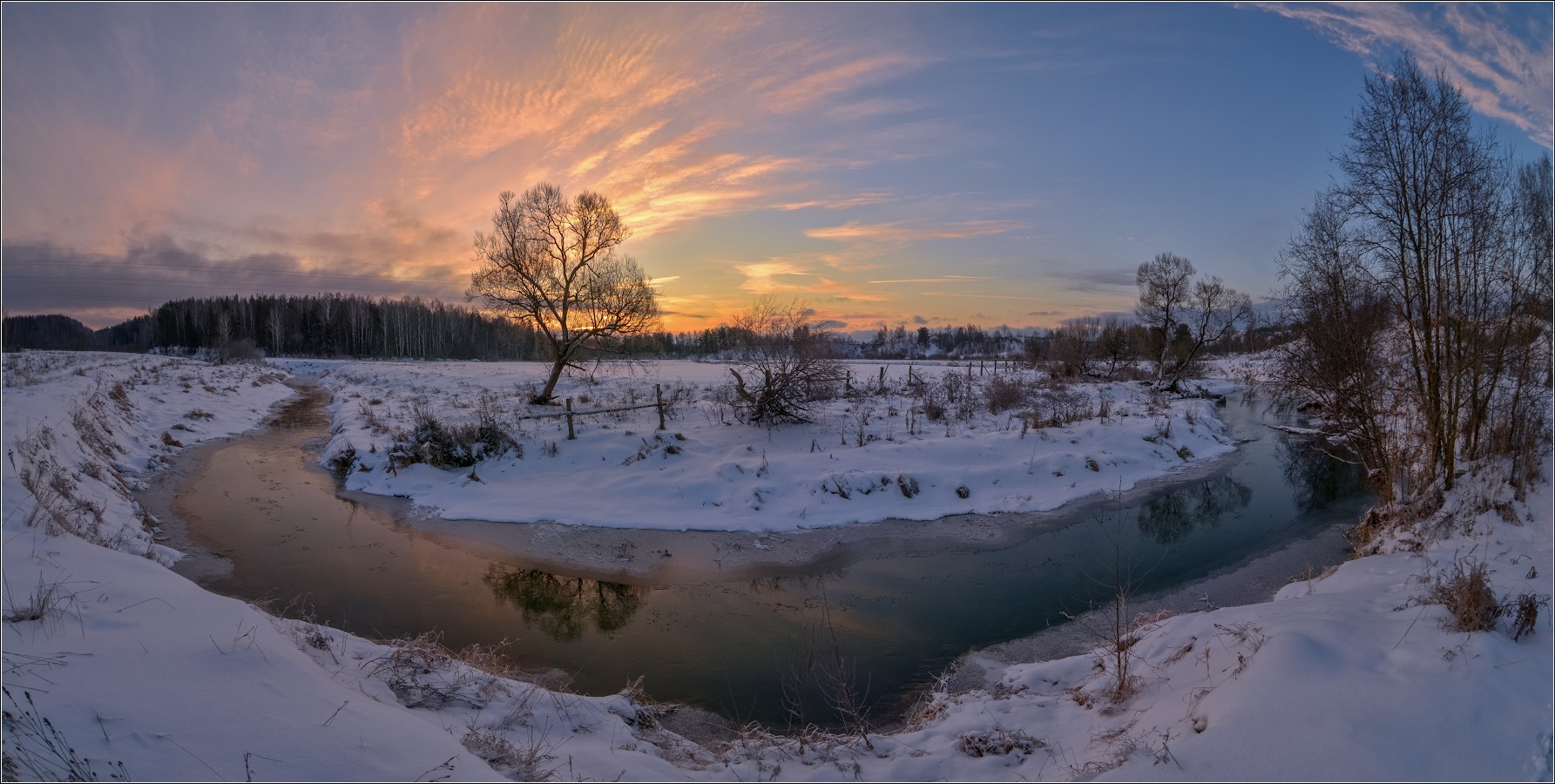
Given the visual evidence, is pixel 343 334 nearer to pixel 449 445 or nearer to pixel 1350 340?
pixel 449 445

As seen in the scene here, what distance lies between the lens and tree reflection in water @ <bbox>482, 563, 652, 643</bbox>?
8047mm

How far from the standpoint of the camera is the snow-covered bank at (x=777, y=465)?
12.6 m

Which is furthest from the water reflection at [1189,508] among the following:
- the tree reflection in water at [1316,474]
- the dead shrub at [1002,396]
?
the dead shrub at [1002,396]

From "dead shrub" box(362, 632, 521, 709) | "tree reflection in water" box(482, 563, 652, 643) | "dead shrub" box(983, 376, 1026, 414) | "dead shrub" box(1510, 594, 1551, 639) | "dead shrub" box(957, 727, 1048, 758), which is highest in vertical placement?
"dead shrub" box(983, 376, 1026, 414)

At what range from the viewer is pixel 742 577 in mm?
9562

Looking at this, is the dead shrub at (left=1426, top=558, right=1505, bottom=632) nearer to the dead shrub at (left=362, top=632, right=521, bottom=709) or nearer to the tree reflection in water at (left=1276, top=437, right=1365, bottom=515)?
the tree reflection in water at (left=1276, top=437, right=1365, bottom=515)

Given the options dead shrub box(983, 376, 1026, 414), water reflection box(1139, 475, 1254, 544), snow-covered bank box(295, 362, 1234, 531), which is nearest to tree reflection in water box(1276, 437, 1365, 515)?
water reflection box(1139, 475, 1254, 544)

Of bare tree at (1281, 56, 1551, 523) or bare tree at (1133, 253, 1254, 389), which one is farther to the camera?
bare tree at (1133, 253, 1254, 389)

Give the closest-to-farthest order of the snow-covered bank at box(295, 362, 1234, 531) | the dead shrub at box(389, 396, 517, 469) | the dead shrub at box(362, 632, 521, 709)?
the dead shrub at box(362, 632, 521, 709), the snow-covered bank at box(295, 362, 1234, 531), the dead shrub at box(389, 396, 517, 469)

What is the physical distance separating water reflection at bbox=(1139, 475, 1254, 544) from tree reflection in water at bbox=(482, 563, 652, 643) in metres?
8.95

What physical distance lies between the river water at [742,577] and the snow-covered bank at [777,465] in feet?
2.16

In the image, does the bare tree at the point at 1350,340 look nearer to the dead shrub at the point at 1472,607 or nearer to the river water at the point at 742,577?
the river water at the point at 742,577

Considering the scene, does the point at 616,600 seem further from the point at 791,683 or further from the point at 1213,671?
the point at 1213,671

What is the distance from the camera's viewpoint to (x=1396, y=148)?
8.89 m
